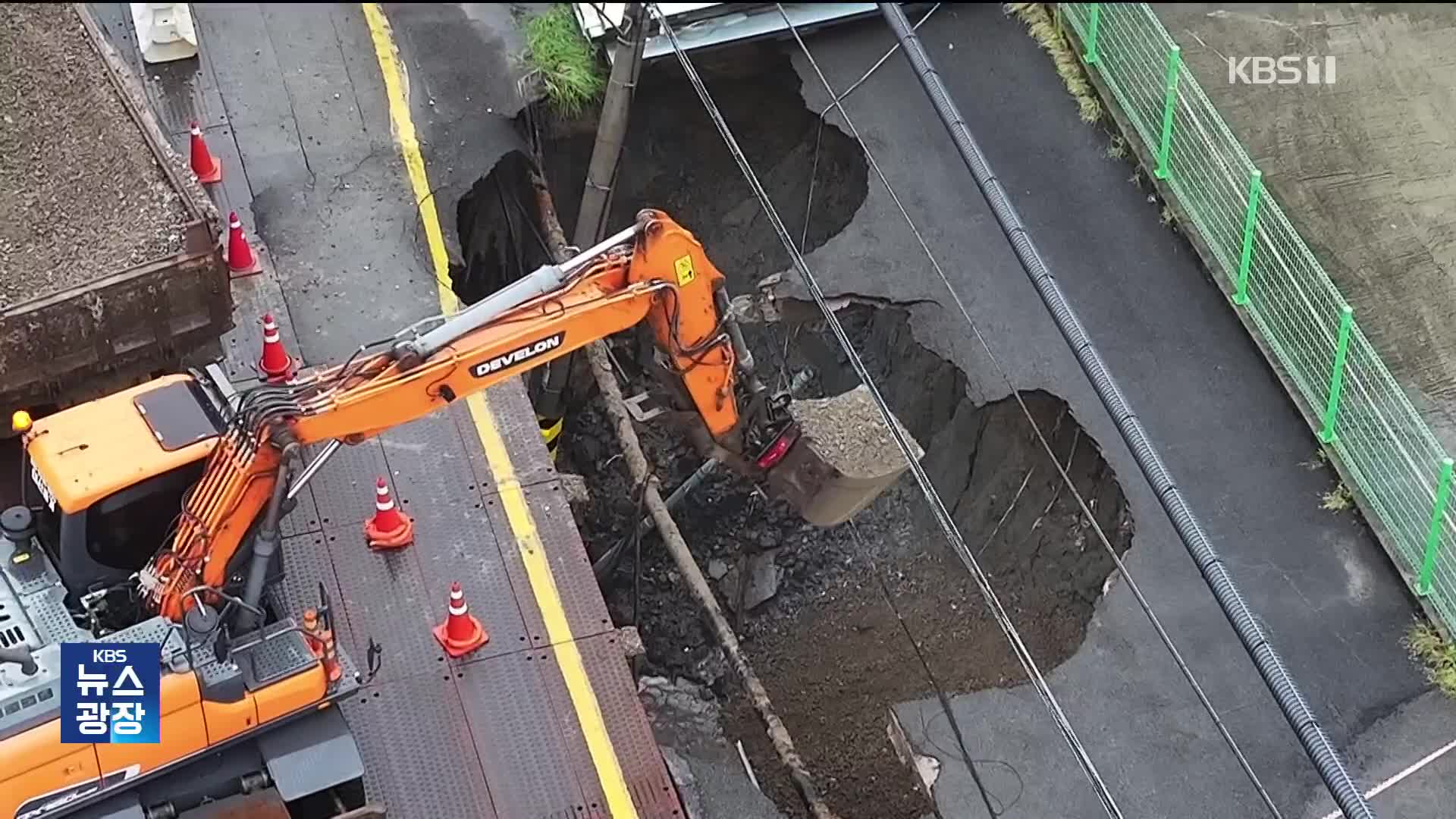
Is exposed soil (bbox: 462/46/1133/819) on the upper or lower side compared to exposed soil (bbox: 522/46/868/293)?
lower

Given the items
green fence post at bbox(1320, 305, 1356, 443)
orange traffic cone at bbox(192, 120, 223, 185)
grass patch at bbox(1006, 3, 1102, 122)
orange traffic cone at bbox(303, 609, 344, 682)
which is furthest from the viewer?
grass patch at bbox(1006, 3, 1102, 122)

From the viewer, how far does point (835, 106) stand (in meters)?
16.8

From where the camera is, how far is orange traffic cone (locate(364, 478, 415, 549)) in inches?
539

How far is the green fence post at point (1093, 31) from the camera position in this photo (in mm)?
16734

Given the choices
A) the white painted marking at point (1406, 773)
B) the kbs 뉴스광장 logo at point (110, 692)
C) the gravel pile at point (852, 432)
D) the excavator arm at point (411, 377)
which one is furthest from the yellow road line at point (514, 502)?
the white painted marking at point (1406, 773)

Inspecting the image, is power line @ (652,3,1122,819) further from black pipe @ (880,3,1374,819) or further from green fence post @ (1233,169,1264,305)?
green fence post @ (1233,169,1264,305)

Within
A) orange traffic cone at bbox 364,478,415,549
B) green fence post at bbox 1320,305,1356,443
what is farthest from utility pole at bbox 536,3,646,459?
green fence post at bbox 1320,305,1356,443

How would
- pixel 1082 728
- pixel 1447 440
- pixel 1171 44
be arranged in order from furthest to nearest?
pixel 1171 44 < pixel 1447 440 < pixel 1082 728

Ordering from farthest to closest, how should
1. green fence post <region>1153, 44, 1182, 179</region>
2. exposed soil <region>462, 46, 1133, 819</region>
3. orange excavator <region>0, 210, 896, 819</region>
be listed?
green fence post <region>1153, 44, 1182, 179</region> → exposed soil <region>462, 46, 1133, 819</region> → orange excavator <region>0, 210, 896, 819</region>

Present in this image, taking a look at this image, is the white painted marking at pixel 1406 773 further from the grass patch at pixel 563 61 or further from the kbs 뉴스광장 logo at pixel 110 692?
the grass patch at pixel 563 61

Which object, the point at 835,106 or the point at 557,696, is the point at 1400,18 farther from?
the point at 557,696

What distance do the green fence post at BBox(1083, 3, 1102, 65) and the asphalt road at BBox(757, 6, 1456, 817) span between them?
369 millimetres

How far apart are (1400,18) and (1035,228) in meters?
4.49

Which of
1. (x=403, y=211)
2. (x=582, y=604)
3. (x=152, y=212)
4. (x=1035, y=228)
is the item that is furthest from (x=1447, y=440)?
(x=152, y=212)
